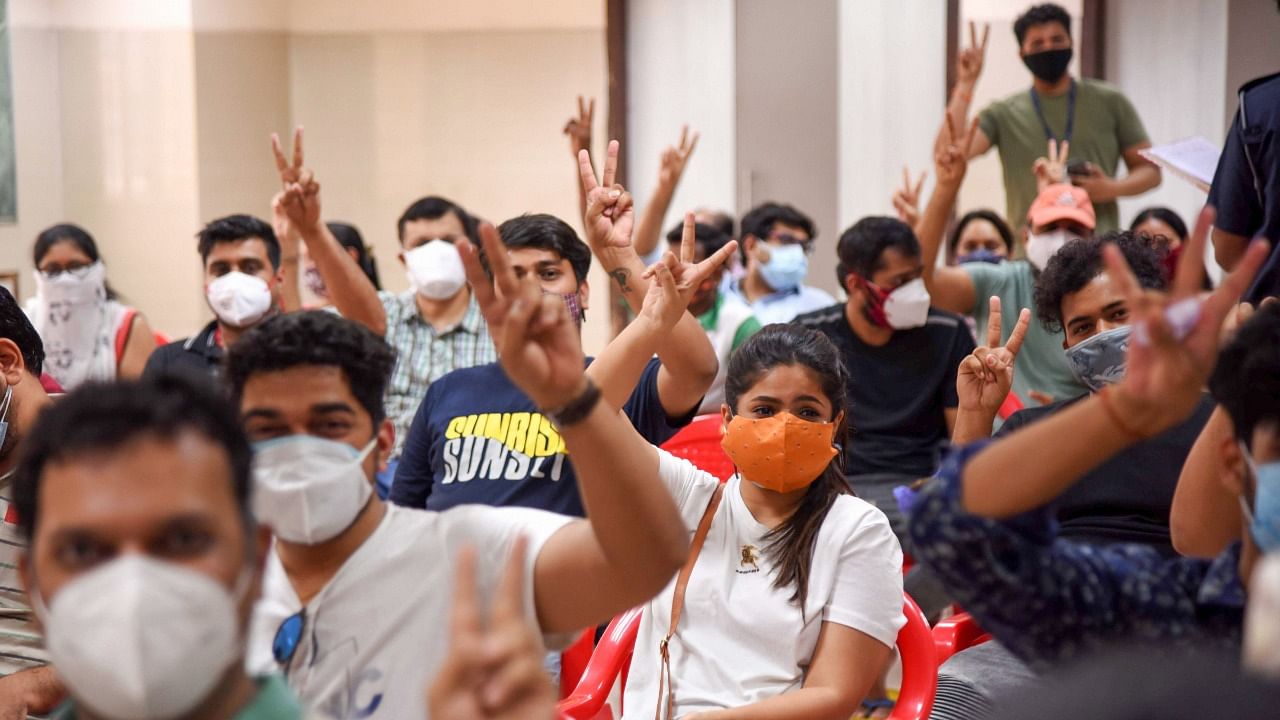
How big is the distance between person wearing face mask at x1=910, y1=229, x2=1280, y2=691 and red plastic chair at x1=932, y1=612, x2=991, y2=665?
1258 millimetres

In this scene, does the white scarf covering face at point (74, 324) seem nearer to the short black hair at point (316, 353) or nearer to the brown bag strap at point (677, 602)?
the brown bag strap at point (677, 602)

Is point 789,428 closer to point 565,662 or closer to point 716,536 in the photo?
point 716,536

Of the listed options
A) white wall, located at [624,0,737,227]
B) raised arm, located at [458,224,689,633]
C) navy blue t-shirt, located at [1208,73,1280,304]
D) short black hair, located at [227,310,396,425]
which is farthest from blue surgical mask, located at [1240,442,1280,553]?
white wall, located at [624,0,737,227]

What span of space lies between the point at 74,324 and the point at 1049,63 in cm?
386

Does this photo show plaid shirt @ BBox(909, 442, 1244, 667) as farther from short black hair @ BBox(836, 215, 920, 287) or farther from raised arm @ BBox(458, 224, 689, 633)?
short black hair @ BBox(836, 215, 920, 287)

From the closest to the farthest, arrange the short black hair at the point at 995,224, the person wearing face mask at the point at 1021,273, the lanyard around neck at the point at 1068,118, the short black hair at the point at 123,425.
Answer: the short black hair at the point at 123,425 → the person wearing face mask at the point at 1021,273 → the lanyard around neck at the point at 1068,118 → the short black hair at the point at 995,224

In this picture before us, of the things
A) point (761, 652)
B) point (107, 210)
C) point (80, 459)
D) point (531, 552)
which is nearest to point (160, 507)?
point (80, 459)

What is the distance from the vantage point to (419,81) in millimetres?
7648

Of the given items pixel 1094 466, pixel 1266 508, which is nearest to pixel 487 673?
pixel 1094 466

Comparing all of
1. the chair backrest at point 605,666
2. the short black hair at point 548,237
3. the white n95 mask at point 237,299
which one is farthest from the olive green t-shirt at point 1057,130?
the chair backrest at point 605,666

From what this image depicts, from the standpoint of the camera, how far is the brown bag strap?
2.40 meters

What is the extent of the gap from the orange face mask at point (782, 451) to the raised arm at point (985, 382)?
412 millimetres

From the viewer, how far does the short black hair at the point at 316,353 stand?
6.21 ft

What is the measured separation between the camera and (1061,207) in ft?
14.9
